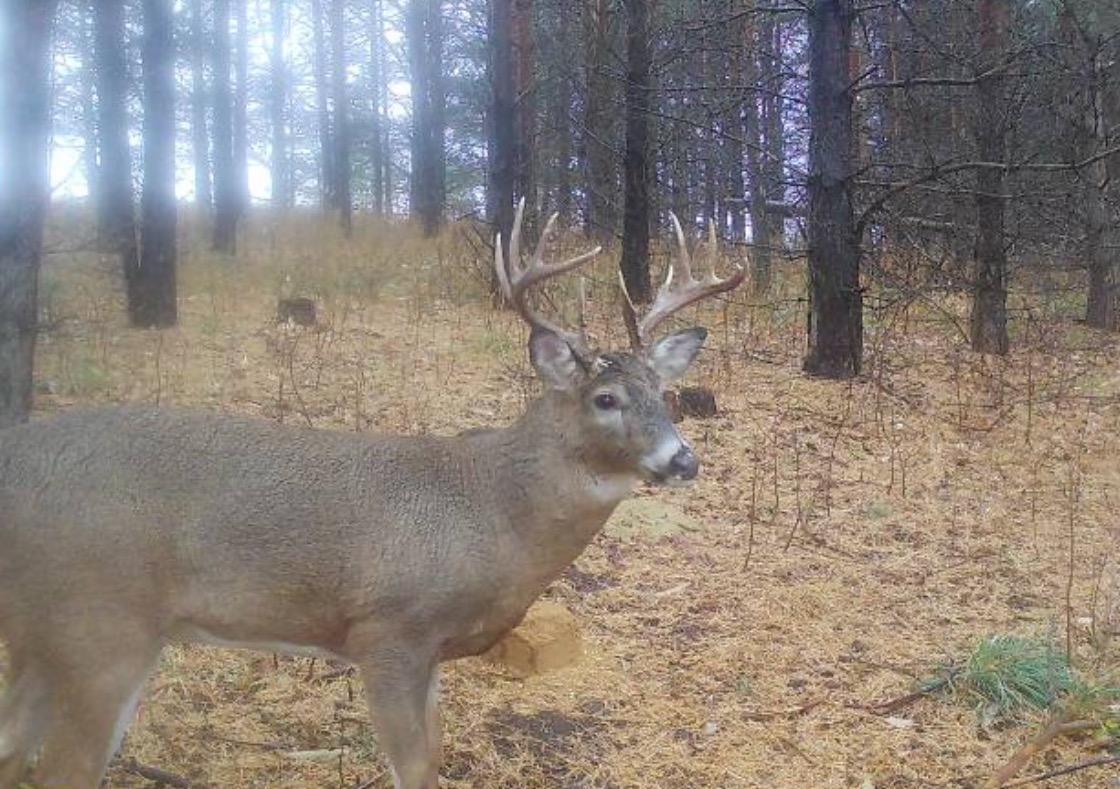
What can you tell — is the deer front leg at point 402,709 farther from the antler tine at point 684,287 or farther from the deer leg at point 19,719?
the antler tine at point 684,287

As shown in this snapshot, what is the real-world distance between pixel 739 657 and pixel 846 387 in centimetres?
486

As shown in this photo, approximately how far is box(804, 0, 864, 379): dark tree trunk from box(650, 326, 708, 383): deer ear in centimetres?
591

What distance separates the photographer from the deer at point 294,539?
11.1 feet

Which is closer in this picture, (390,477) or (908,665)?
(390,477)

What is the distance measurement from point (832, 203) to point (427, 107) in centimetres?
1464

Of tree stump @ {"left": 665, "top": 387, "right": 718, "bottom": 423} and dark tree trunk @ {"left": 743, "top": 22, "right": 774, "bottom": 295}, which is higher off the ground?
dark tree trunk @ {"left": 743, "top": 22, "right": 774, "bottom": 295}

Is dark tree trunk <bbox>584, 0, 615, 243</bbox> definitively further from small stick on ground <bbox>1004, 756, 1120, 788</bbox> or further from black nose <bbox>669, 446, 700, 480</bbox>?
small stick on ground <bbox>1004, 756, 1120, 788</bbox>

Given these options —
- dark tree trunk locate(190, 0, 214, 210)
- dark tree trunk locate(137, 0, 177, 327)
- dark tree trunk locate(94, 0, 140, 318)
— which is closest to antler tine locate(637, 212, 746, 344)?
dark tree trunk locate(137, 0, 177, 327)

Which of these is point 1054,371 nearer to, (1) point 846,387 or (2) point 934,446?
(1) point 846,387

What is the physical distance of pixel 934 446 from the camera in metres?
8.33

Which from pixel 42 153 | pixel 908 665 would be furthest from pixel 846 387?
pixel 42 153

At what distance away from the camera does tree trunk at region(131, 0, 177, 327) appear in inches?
407

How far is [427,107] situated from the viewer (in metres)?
23.2

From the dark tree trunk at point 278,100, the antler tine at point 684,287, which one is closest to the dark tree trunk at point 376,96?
the dark tree trunk at point 278,100
